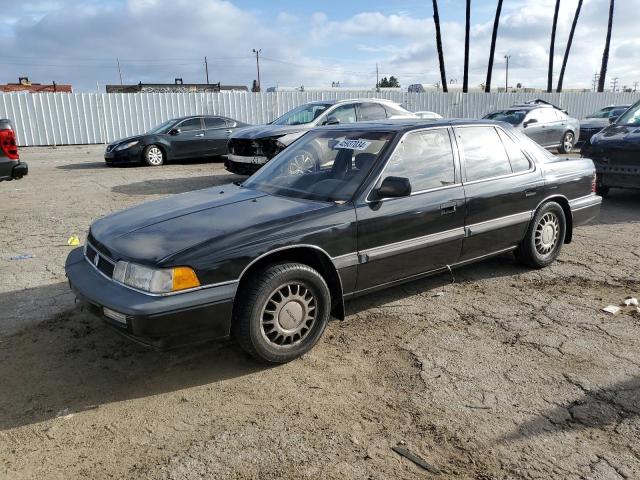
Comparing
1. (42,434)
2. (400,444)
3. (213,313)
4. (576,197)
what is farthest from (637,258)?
(42,434)

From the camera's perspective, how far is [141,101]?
21609 millimetres

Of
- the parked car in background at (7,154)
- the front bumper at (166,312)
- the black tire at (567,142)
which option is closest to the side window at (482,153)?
the front bumper at (166,312)

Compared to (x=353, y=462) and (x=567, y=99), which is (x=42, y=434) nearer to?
(x=353, y=462)

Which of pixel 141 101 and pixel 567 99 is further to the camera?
pixel 567 99

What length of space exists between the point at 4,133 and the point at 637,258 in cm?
867

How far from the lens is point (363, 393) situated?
10.3ft

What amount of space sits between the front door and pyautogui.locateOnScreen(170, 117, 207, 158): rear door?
36.4 ft

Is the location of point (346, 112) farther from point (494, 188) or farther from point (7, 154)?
point (494, 188)

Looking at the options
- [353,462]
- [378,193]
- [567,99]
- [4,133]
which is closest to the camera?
[353,462]

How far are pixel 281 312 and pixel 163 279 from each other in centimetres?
79

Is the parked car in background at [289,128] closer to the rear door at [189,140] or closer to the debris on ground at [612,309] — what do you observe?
the rear door at [189,140]

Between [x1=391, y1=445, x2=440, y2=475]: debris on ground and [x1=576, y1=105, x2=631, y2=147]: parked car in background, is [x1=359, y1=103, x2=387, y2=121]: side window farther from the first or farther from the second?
[x1=391, y1=445, x2=440, y2=475]: debris on ground

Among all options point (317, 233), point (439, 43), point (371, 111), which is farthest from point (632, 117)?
point (439, 43)

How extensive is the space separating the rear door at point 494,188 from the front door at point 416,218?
6.1 inches
